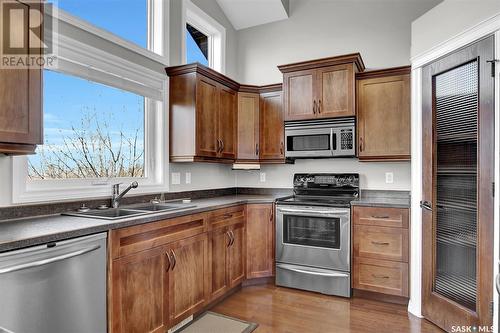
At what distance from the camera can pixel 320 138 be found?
3.54 meters

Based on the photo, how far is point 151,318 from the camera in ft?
7.12

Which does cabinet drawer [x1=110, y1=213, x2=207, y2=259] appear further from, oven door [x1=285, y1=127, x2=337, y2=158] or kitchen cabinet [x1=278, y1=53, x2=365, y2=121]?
kitchen cabinet [x1=278, y1=53, x2=365, y2=121]

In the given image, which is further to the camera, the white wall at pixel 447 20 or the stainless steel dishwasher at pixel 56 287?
the white wall at pixel 447 20

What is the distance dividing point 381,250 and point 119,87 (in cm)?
284

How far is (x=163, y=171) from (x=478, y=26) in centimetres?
279

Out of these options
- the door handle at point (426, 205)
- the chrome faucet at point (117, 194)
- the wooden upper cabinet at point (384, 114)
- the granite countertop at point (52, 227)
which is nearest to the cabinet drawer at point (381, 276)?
the door handle at point (426, 205)

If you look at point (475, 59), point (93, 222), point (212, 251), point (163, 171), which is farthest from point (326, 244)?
point (93, 222)

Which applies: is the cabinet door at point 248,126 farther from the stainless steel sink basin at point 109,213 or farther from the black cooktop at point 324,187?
the stainless steel sink basin at point 109,213

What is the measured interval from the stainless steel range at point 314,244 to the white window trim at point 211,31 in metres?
2.05

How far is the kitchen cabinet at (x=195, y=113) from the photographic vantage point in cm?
312

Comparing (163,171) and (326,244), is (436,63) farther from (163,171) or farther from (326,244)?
(163,171)

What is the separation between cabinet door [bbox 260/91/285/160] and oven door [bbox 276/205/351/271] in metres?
0.73

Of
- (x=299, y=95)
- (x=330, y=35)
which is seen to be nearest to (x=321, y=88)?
(x=299, y=95)

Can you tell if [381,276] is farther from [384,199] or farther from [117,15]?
[117,15]
